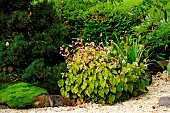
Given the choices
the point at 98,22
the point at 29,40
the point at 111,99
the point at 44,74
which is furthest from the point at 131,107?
the point at 98,22

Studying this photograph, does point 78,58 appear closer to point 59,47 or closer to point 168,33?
point 59,47

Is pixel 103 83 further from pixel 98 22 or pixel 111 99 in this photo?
pixel 98 22

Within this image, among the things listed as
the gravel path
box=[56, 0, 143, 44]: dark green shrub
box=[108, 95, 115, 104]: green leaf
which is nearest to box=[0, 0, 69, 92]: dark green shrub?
the gravel path

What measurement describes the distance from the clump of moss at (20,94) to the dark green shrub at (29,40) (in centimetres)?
24

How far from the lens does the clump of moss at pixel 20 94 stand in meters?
7.84

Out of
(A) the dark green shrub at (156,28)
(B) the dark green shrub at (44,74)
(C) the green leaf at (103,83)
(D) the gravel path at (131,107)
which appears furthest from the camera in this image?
(A) the dark green shrub at (156,28)

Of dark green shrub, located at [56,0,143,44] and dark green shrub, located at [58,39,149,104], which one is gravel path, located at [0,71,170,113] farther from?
dark green shrub, located at [56,0,143,44]

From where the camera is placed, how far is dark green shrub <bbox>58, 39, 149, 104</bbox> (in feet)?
26.3

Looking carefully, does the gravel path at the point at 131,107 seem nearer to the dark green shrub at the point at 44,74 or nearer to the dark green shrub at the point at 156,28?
the dark green shrub at the point at 44,74

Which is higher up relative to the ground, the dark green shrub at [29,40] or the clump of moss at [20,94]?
the dark green shrub at [29,40]

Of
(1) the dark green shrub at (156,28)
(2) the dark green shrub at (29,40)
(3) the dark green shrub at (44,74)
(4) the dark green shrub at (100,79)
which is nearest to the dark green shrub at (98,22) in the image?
(1) the dark green shrub at (156,28)

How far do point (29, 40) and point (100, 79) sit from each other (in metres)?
1.43

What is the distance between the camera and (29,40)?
8531mm

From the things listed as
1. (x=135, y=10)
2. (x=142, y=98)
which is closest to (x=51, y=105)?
(x=142, y=98)
